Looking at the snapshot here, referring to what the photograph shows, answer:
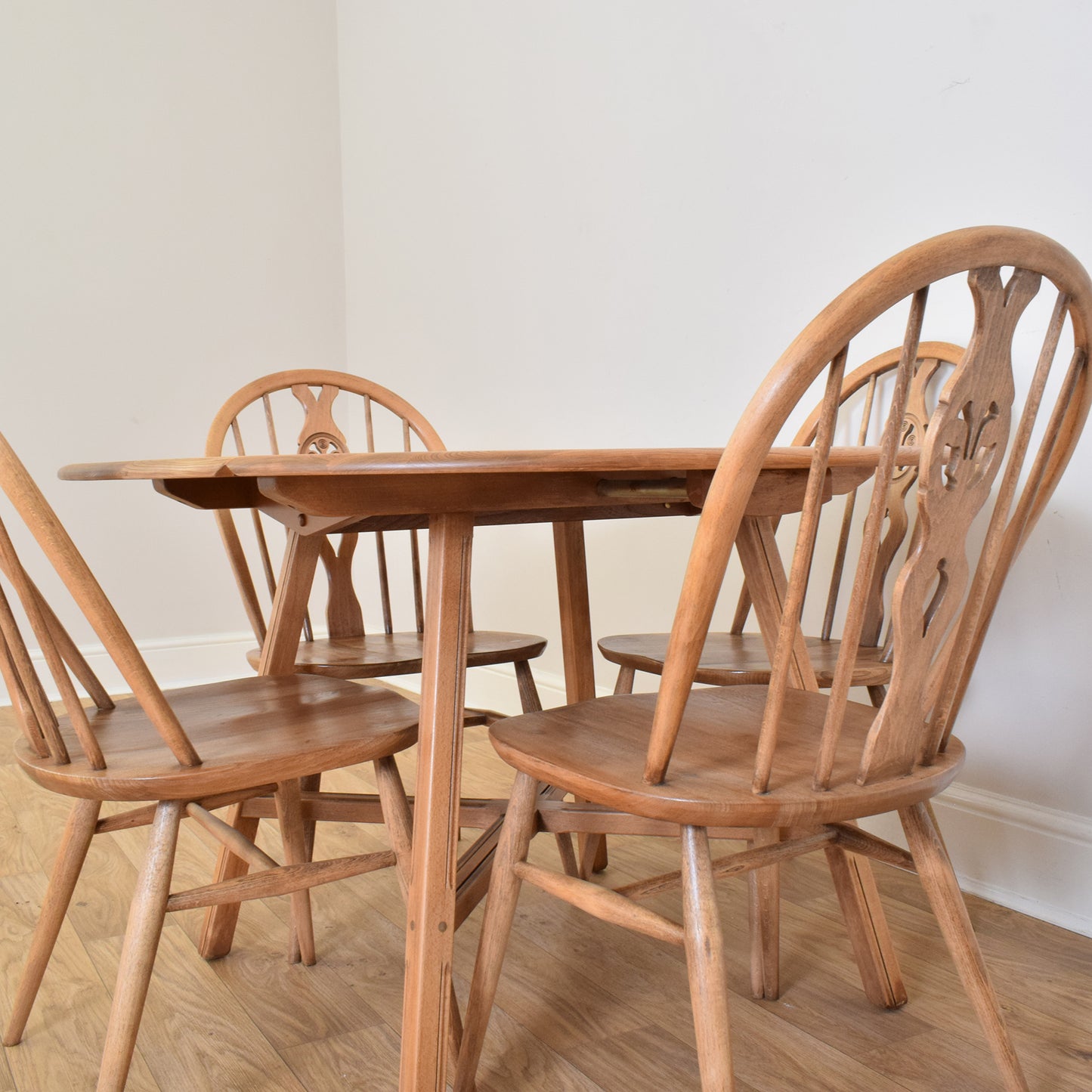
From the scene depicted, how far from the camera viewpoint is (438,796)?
109cm

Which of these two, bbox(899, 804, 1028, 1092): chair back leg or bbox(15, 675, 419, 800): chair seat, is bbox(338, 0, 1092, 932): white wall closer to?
bbox(899, 804, 1028, 1092): chair back leg

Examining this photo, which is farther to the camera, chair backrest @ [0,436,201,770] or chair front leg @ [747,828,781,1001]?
chair front leg @ [747,828,781,1001]

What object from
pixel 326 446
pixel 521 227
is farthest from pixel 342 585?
pixel 521 227

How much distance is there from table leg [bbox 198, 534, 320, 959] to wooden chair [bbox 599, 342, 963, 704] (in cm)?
51

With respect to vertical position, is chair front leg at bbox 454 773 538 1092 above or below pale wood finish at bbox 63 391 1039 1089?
below

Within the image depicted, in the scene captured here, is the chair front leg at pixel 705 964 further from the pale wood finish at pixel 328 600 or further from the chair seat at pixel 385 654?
the chair seat at pixel 385 654

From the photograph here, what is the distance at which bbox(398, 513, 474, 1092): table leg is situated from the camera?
41.4 inches

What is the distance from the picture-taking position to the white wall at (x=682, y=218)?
1687 millimetres

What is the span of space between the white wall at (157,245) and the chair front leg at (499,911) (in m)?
2.74

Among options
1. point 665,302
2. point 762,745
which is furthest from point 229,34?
point 762,745

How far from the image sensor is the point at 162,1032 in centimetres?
132

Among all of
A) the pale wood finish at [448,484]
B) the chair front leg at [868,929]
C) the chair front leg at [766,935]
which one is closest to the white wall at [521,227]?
the chair front leg at [868,929]

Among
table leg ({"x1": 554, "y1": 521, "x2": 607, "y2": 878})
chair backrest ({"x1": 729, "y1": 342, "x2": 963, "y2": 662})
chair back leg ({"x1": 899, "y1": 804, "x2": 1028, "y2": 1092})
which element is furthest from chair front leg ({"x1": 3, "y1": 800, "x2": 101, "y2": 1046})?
chair backrest ({"x1": 729, "y1": 342, "x2": 963, "y2": 662})

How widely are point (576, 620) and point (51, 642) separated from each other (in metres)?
0.92
